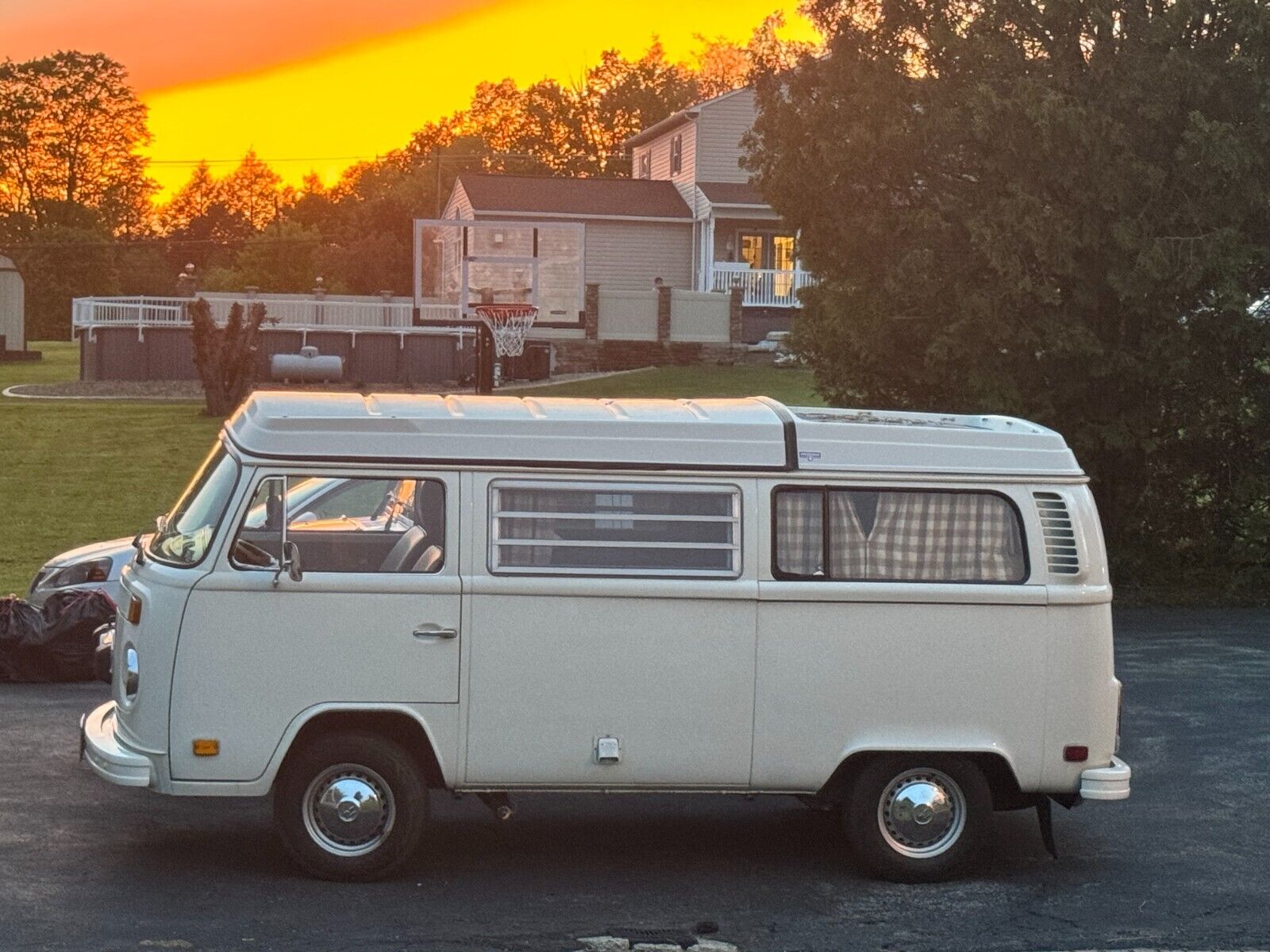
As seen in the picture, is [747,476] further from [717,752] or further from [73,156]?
[73,156]

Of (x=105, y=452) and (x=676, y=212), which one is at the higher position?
(x=676, y=212)

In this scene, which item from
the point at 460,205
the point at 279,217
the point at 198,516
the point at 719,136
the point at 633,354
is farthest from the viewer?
the point at 279,217

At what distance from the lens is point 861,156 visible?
1820 cm

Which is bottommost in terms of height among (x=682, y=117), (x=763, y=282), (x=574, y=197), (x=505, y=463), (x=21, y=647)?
(x=21, y=647)

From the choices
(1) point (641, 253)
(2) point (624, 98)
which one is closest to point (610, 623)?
(1) point (641, 253)

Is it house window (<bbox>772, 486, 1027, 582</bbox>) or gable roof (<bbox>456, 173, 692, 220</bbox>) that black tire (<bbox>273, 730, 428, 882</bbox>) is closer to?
house window (<bbox>772, 486, 1027, 582</bbox>)

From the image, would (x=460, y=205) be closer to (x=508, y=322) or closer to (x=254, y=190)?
(x=508, y=322)

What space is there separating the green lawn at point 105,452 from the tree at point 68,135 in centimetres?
5252

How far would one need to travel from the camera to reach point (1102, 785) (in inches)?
323

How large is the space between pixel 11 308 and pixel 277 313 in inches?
585

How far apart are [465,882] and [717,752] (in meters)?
1.30

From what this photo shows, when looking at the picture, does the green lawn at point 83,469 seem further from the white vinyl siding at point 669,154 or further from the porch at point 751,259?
the white vinyl siding at point 669,154

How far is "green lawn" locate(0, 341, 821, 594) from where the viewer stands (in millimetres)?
22719

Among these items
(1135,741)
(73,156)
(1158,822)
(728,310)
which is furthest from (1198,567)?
(73,156)
